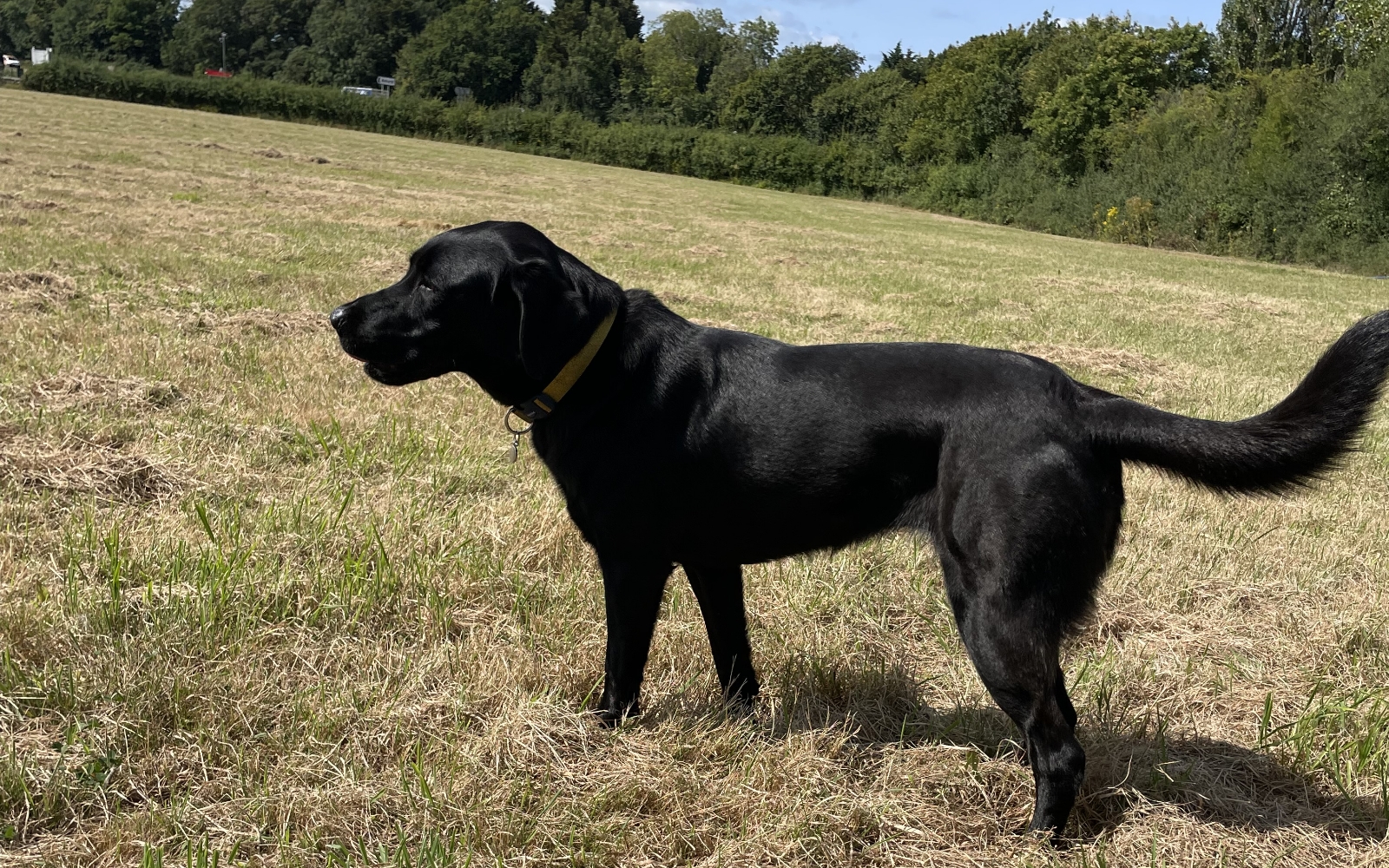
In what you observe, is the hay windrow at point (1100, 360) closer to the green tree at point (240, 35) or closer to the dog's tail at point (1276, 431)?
the dog's tail at point (1276, 431)

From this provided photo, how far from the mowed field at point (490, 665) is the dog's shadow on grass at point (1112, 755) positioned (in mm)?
12

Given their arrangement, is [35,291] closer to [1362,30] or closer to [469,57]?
[1362,30]

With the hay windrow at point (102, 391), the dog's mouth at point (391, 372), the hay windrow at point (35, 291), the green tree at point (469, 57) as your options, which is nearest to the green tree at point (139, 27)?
the green tree at point (469, 57)

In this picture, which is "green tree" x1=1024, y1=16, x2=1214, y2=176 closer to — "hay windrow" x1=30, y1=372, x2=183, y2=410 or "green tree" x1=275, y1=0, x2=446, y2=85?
"hay windrow" x1=30, y1=372, x2=183, y2=410

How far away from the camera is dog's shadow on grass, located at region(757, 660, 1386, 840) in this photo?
2826 millimetres

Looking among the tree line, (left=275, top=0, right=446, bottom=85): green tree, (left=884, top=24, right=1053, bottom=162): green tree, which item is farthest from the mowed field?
(left=275, top=0, right=446, bottom=85): green tree

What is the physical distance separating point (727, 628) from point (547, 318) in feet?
3.76

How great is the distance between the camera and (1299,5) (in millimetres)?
46562

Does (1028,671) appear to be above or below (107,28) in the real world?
below

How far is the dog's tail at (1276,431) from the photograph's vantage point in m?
2.45

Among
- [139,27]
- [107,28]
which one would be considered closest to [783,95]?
[139,27]

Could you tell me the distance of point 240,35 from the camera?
10812 centimetres

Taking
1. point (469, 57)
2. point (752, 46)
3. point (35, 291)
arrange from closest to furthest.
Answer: point (35, 291), point (469, 57), point (752, 46)

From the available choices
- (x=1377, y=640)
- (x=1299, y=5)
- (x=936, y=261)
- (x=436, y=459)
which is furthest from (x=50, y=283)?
(x=1299, y=5)
